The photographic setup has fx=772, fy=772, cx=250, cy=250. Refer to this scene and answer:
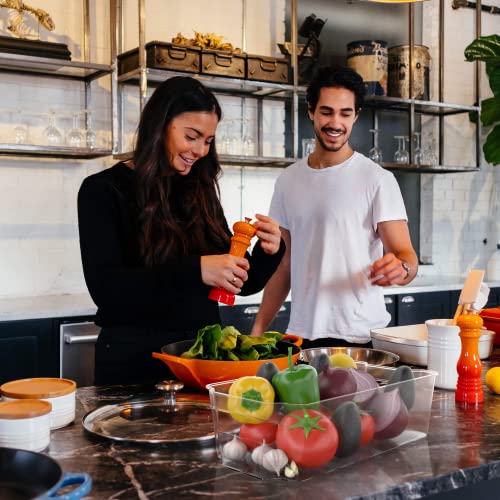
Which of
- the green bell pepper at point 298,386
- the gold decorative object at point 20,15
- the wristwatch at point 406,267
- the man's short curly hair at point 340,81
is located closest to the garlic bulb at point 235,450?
the green bell pepper at point 298,386

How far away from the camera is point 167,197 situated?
2.35m

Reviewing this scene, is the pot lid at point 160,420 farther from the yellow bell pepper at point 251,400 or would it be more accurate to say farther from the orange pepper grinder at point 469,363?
the orange pepper grinder at point 469,363

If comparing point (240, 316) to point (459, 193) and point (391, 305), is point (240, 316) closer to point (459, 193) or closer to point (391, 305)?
point (391, 305)

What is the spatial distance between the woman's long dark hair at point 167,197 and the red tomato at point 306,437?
101 centimetres

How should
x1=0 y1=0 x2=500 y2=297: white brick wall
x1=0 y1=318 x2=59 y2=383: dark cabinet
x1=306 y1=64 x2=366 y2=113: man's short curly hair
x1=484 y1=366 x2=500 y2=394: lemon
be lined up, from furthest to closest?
x1=0 y1=0 x2=500 y2=297: white brick wall, x1=0 y1=318 x2=59 y2=383: dark cabinet, x1=306 y1=64 x2=366 y2=113: man's short curly hair, x1=484 y1=366 x2=500 y2=394: lemon

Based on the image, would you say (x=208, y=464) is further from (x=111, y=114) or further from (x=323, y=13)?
(x=323, y=13)

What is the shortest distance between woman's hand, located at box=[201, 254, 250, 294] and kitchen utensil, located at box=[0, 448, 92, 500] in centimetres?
92

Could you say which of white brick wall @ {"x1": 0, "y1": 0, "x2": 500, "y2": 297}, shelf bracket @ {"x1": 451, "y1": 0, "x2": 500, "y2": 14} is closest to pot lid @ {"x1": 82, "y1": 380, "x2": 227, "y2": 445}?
white brick wall @ {"x1": 0, "y1": 0, "x2": 500, "y2": 297}

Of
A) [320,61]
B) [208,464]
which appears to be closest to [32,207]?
[320,61]

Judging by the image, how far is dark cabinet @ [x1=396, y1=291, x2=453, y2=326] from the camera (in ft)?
16.7

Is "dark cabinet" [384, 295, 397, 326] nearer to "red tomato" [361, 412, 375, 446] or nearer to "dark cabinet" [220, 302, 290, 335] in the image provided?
"dark cabinet" [220, 302, 290, 335]

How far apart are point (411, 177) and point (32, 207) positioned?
118 inches

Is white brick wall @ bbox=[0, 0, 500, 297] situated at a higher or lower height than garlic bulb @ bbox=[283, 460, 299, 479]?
higher

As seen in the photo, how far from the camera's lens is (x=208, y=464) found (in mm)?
1390
